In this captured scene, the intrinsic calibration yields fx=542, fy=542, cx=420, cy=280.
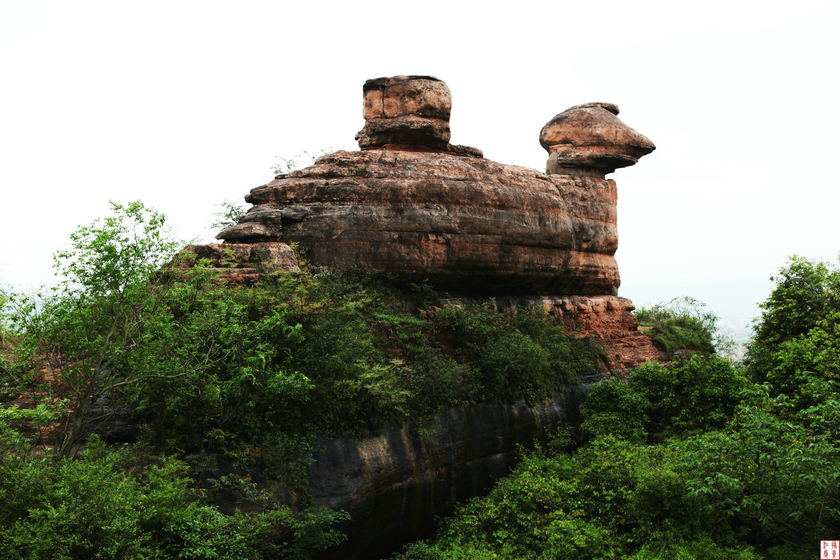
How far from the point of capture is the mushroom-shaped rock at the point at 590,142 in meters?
22.0

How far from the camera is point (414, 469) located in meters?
12.9

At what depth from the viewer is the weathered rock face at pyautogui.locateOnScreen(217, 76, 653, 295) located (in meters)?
16.6

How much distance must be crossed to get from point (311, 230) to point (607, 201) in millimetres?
12550

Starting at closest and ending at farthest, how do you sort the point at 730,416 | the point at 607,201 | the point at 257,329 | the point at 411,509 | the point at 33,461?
the point at 33,461 → the point at 257,329 → the point at 411,509 → the point at 730,416 → the point at 607,201

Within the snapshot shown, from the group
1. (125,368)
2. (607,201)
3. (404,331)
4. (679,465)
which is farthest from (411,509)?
(607,201)

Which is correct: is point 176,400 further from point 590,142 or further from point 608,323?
point 590,142

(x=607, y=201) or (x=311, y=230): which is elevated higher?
(x=607, y=201)

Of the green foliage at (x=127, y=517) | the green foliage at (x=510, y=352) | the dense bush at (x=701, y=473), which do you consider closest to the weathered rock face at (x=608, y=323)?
the green foliage at (x=510, y=352)

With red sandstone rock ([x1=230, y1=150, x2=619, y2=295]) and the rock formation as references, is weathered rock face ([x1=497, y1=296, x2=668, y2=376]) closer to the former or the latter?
the rock formation

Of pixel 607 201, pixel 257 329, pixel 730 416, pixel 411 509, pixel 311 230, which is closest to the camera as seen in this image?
pixel 257 329

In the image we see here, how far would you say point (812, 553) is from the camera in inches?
394

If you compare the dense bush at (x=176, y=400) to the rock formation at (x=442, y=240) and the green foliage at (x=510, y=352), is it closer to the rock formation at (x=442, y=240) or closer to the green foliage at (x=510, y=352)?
the rock formation at (x=442, y=240)

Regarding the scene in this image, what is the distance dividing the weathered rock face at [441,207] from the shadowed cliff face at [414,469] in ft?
16.6

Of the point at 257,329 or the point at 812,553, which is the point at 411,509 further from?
the point at 812,553
